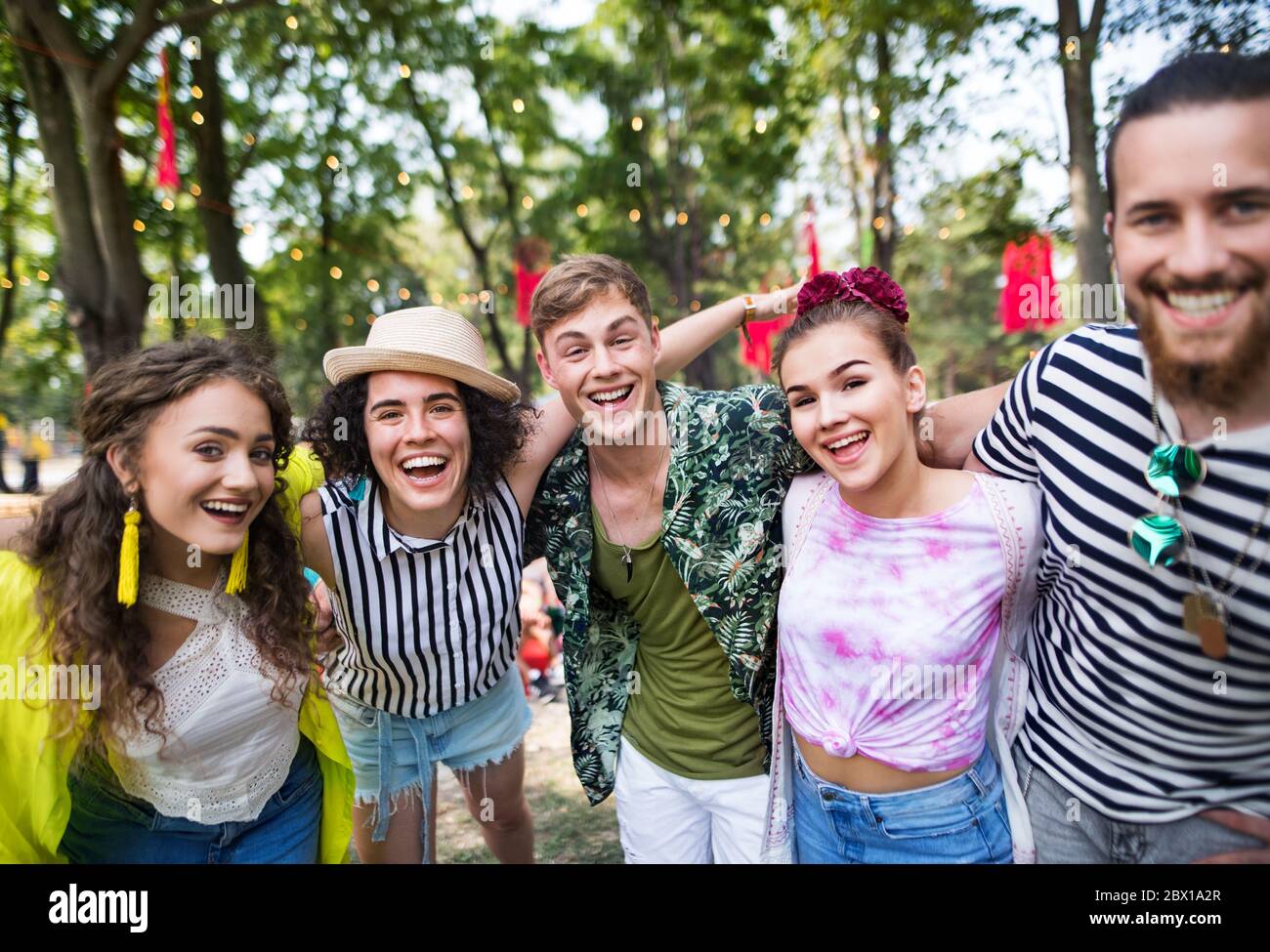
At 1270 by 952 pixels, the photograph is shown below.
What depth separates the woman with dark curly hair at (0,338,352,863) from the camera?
5.77 feet

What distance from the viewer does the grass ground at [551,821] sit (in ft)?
11.7

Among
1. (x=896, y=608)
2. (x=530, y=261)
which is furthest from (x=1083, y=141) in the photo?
(x=530, y=261)

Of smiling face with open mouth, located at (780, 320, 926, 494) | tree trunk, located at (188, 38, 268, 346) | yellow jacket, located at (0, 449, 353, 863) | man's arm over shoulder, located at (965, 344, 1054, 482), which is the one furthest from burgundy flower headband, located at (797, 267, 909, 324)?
tree trunk, located at (188, 38, 268, 346)

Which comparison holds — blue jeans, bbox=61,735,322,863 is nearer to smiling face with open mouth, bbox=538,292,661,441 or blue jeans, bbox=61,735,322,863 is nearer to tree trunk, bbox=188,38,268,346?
smiling face with open mouth, bbox=538,292,661,441

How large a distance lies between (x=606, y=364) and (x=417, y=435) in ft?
1.99

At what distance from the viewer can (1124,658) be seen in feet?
5.08

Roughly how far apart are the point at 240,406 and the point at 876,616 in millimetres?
1752

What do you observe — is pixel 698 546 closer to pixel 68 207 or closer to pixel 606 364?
pixel 606 364

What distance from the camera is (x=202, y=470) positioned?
178 centimetres

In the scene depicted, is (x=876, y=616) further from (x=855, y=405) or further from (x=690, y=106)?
(x=690, y=106)

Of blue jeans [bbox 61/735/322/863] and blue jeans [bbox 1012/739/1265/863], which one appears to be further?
blue jeans [bbox 61/735/322/863]

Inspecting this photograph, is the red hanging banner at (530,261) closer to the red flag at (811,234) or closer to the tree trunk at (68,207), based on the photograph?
the red flag at (811,234)

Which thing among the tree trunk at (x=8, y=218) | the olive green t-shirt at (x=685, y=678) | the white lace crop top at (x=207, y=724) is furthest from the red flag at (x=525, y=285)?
the white lace crop top at (x=207, y=724)

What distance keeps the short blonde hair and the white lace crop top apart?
48.8 inches
